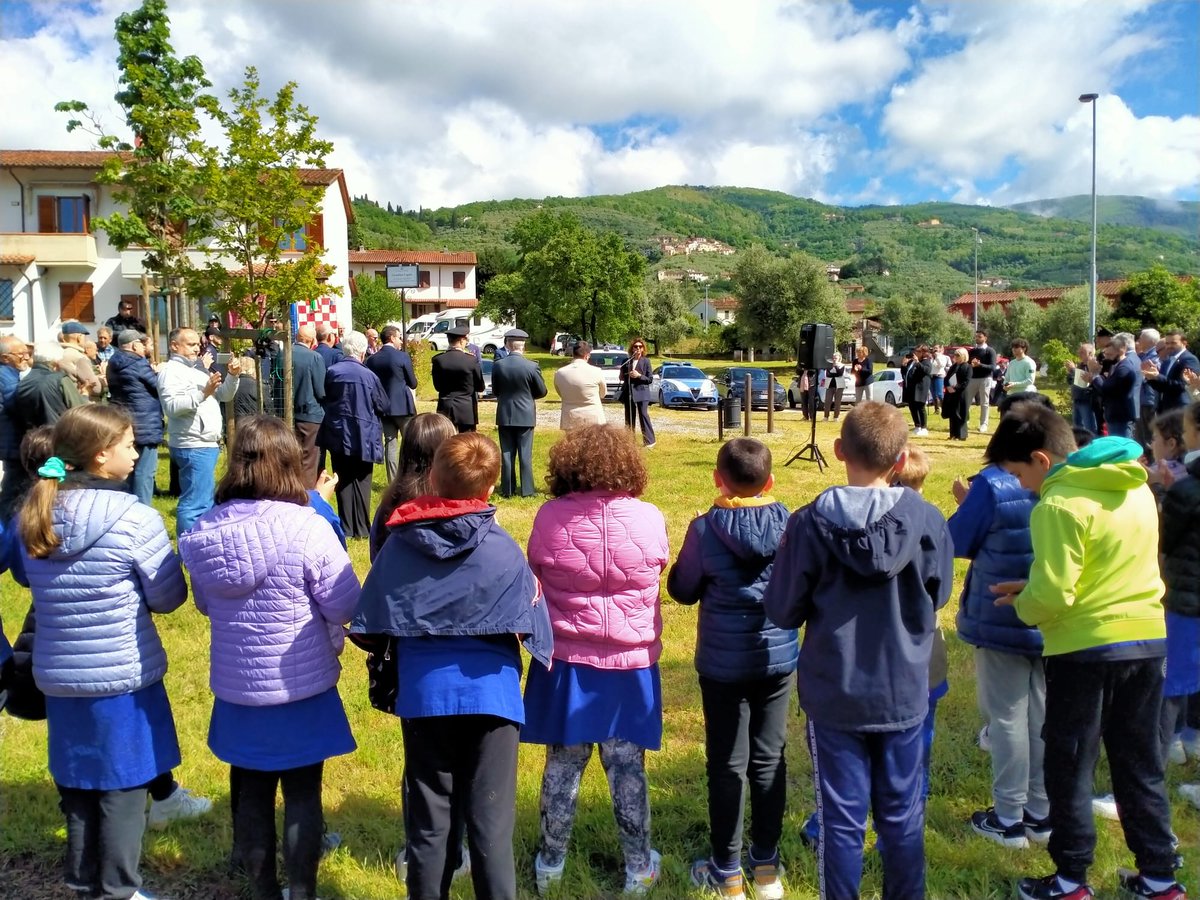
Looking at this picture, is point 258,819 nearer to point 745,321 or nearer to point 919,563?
point 919,563

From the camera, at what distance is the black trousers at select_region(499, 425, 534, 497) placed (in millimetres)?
9172

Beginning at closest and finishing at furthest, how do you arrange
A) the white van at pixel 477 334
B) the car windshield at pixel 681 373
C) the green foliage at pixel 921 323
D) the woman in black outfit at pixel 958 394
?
1. the woman in black outfit at pixel 958 394
2. the car windshield at pixel 681 373
3. the white van at pixel 477 334
4. the green foliage at pixel 921 323

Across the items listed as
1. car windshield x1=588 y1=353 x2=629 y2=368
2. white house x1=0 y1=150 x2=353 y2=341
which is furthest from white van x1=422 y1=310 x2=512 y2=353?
car windshield x1=588 y1=353 x2=629 y2=368

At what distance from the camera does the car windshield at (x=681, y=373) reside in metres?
24.7

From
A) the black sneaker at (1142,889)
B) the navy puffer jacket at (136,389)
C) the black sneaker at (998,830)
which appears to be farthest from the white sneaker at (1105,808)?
the navy puffer jacket at (136,389)

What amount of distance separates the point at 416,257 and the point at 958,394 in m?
66.8

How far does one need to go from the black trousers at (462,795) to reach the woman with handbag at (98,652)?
88cm

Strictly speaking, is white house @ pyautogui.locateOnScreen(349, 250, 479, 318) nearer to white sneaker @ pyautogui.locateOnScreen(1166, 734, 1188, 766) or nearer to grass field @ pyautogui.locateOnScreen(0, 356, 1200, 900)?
grass field @ pyautogui.locateOnScreen(0, 356, 1200, 900)

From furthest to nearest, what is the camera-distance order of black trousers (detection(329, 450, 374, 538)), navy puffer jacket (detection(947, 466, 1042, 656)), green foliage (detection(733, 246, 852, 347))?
green foliage (detection(733, 246, 852, 347)) → black trousers (detection(329, 450, 374, 538)) → navy puffer jacket (detection(947, 466, 1042, 656))

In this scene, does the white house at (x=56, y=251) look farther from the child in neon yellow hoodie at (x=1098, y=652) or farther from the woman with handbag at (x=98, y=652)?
the child in neon yellow hoodie at (x=1098, y=652)

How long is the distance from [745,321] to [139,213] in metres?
42.8

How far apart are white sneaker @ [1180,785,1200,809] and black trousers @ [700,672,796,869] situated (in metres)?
1.80

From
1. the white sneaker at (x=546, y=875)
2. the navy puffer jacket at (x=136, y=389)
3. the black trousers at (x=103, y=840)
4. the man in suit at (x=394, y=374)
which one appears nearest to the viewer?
the black trousers at (x=103, y=840)

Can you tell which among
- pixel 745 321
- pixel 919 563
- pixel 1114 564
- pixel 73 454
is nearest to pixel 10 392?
pixel 73 454
